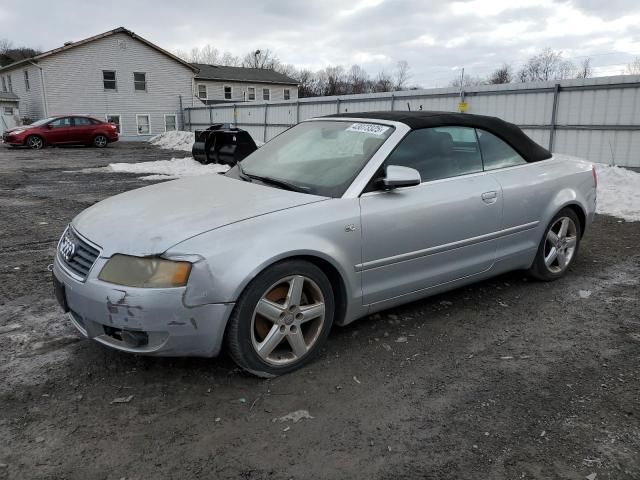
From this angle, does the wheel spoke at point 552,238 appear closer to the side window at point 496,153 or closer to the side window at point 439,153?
the side window at point 496,153

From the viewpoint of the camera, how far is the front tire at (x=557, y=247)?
4617 mm

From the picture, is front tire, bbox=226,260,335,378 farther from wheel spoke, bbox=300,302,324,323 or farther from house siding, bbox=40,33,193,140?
house siding, bbox=40,33,193,140

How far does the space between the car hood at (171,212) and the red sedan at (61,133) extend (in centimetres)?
2378

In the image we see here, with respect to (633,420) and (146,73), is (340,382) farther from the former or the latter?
(146,73)

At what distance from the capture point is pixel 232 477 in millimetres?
2240

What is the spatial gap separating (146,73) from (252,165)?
33.3m

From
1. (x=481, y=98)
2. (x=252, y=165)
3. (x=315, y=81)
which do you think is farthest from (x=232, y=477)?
(x=315, y=81)

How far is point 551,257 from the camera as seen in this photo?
4691 mm

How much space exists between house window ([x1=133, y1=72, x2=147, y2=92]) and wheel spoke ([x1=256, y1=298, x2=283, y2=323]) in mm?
34524

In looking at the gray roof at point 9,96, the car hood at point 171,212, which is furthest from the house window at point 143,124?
the car hood at point 171,212

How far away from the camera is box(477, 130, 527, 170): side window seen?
13.8 feet

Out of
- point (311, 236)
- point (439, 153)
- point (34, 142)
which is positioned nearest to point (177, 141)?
point (34, 142)

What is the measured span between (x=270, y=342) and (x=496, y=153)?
255 centimetres

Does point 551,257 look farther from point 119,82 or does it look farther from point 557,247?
point 119,82
